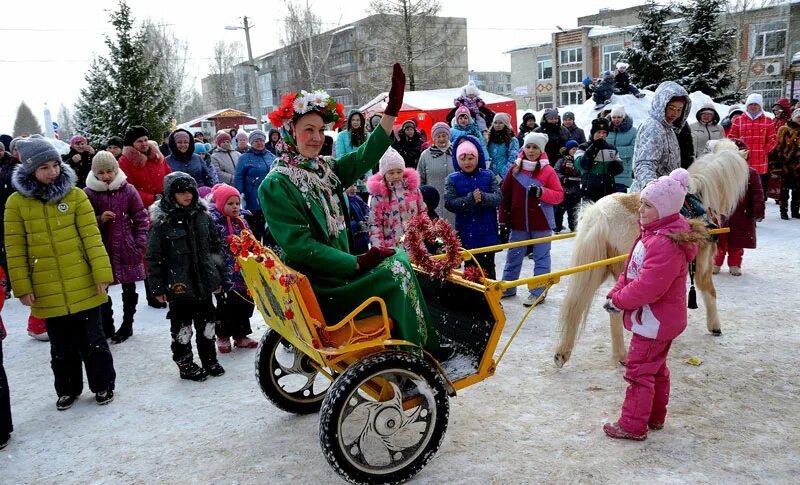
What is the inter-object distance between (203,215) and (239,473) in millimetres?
2247

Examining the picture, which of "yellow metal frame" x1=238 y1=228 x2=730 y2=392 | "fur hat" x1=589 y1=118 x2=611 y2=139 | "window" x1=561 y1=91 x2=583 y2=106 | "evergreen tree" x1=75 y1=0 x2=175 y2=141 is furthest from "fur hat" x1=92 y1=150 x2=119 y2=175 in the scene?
"window" x1=561 y1=91 x2=583 y2=106

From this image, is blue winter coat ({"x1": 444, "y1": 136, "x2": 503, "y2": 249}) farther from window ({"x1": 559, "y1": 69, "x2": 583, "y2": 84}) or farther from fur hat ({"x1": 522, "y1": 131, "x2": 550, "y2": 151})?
window ({"x1": 559, "y1": 69, "x2": 583, "y2": 84})

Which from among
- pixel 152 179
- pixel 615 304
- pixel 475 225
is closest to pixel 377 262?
pixel 615 304

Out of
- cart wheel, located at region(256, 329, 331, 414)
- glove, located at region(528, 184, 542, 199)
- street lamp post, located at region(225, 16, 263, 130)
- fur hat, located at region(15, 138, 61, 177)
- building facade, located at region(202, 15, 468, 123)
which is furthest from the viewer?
building facade, located at region(202, 15, 468, 123)

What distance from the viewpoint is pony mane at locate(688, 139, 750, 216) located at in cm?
476

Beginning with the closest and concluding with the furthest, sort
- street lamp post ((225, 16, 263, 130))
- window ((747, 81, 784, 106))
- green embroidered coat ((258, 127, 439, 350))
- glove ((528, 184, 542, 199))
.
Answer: green embroidered coat ((258, 127, 439, 350)), glove ((528, 184, 542, 199)), street lamp post ((225, 16, 263, 130)), window ((747, 81, 784, 106))

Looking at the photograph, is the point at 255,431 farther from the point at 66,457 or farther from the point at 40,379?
the point at 40,379

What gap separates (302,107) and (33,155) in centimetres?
218

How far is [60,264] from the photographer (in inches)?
159

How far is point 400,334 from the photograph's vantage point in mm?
3037

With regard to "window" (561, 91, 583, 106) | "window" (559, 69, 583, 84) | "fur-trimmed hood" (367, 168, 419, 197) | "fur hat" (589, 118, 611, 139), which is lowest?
"fur-trimmed hood" (367, 168, 419, 197)

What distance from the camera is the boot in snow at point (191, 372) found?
455 centimetres

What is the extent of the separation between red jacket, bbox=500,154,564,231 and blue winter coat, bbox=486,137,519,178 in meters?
1.95

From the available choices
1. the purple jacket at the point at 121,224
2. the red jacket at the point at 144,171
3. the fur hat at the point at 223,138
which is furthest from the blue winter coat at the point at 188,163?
the purple jacket at the point at 121,224
